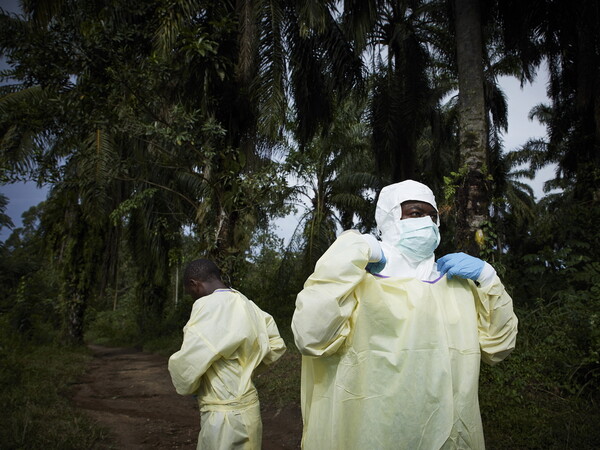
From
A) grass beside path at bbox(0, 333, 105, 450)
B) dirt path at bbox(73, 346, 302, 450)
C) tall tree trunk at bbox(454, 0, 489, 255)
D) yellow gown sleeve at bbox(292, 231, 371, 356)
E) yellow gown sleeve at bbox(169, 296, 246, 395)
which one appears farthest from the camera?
tall tree trunk at bbox(454, 0, 489, 255)

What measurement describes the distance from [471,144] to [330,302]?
5411mm

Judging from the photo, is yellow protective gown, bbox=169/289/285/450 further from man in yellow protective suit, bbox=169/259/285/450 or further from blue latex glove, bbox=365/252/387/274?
blue latex glove, bbox=365/252/387/274

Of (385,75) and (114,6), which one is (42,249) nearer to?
(114,6)

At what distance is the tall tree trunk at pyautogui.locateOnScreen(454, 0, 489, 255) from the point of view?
20.9 ft


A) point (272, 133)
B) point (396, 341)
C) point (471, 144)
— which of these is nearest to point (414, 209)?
point (396, 341)

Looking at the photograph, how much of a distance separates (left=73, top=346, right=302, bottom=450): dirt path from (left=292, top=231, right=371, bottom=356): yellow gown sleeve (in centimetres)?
404

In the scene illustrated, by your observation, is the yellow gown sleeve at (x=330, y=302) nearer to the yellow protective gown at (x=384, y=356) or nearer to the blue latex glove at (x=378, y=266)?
the yellow protective gown at (x=384, y=356)

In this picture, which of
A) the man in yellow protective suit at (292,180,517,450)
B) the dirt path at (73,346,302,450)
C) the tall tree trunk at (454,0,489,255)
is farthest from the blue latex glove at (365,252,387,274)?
the tall tree trunk at (454,0,489,255)

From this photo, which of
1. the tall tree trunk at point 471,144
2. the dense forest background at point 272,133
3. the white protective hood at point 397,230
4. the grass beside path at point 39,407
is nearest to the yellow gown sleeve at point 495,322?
the white protective hood at point 397,230

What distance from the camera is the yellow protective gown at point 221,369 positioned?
9.13 feet

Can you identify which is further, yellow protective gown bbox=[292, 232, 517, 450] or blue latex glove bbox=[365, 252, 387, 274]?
blue latex glove bbox=[365, 252, 387, 274]

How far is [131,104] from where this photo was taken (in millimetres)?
7477

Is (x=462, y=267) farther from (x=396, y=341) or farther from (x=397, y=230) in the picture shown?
(x=396, y=341)

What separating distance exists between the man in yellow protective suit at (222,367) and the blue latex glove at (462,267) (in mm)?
1389
